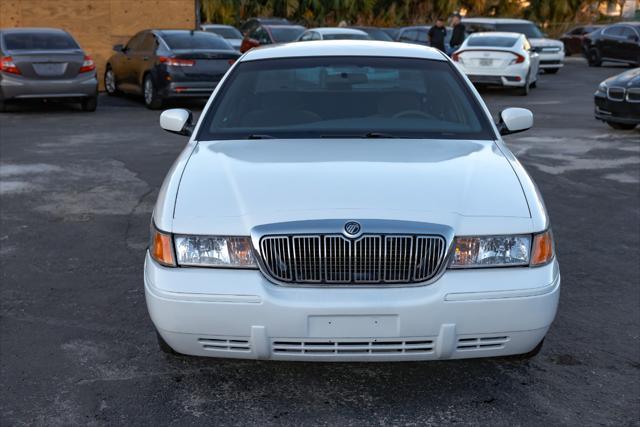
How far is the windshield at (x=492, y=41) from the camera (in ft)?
70.2

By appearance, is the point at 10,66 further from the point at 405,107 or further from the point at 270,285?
the point at 270,285

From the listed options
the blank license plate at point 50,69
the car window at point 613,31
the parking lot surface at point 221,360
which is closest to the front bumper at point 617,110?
the parking lot surface at point 221,360

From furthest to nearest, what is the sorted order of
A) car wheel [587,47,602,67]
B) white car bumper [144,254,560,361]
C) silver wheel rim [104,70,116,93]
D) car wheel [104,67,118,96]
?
car wheel [587,47,602,67], silver wheel rim [104,70,116,93], car wheel [104,67,118,96], white car bumper [144,254,560,361]

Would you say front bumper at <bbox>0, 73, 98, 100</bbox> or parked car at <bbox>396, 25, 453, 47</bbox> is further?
parked car at <bbox>396, 25, 453, 47</bbox>

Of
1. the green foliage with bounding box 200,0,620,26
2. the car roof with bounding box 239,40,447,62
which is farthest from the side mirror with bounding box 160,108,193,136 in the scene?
the green foliage with bounding box 200,0,620,26

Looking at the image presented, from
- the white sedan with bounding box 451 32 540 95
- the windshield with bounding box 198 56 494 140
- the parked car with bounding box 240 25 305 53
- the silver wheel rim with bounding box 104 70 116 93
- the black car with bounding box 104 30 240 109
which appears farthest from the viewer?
the parked car with bounding box 240 25 305 53

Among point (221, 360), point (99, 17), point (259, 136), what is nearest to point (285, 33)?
point (99, 17)

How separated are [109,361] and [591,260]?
3.67m

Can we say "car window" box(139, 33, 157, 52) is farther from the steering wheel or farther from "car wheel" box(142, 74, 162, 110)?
the steering wheel

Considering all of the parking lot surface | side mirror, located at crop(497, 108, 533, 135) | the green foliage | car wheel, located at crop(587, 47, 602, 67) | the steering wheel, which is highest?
the steering wheel

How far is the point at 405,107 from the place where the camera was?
5.54m

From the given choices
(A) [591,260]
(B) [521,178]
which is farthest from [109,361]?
(A) [591,260]

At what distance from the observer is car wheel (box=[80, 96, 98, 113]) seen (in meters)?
17.3

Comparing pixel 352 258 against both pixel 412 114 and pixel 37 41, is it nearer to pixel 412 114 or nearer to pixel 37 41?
pixel 412 114
